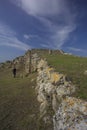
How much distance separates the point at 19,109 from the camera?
33.9m

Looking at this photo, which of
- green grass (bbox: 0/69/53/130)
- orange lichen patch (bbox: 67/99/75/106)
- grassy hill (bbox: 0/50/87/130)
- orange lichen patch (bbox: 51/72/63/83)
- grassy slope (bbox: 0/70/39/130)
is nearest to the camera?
orange lichen patch (bbox: 67/99/75/106)

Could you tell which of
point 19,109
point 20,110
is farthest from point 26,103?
point 20,110

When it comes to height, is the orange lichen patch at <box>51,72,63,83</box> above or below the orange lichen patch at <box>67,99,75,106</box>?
above

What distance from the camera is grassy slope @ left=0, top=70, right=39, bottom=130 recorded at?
29.3m

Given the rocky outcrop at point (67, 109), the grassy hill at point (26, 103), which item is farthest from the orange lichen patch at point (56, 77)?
the grassy hill at point (26, 103)

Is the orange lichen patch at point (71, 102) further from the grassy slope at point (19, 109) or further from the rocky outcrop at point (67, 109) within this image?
the grassy slope at point (19, 109)

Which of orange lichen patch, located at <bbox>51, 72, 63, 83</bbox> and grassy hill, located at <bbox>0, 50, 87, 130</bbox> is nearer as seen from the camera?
grassy hill, located at <bbox>0, 50, 87, 130</bbox>

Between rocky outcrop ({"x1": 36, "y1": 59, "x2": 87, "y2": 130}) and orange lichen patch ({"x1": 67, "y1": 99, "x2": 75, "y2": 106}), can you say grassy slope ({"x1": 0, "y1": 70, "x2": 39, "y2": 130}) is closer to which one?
rocky outcrop ({"x1": 36, "y1": 59, "x2": 87, "y2": 130})

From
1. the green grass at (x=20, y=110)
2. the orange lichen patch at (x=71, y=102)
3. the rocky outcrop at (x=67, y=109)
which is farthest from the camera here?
the green grass at (x=20, y=110)

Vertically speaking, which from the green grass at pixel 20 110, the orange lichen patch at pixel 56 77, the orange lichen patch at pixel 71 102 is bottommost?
the green grass at pixel 20 110

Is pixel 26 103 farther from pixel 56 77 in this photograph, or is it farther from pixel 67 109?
pixel 67 109

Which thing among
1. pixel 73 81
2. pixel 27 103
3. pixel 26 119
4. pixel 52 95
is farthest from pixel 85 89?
pixel 27 103

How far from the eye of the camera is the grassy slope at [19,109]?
2930 cm

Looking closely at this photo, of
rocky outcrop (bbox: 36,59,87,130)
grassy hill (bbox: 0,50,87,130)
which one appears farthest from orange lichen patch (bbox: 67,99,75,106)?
grassy hill (bbox: 0,50,87,130)
